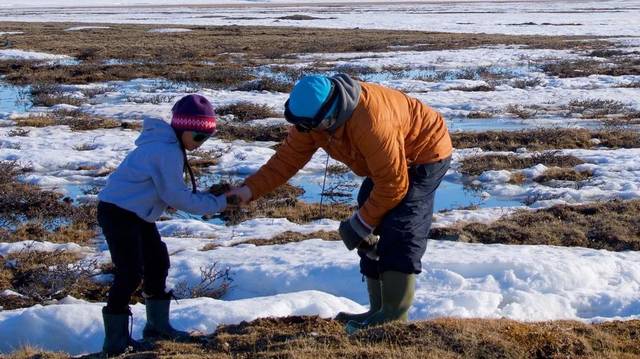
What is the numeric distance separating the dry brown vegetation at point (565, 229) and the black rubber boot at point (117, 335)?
13.8ft

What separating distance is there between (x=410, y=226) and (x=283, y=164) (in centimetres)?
94

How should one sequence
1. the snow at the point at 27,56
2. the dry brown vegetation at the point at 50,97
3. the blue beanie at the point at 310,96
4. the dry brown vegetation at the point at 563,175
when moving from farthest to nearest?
the snow at the point at 27,56 < the dry brown vegetation at the point at 50,97 < the dry brown vegetation at the point at 563,175 < the blue beanie at the point at 310,96

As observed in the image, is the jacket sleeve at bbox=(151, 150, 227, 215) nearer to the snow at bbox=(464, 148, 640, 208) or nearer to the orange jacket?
the orange jacket

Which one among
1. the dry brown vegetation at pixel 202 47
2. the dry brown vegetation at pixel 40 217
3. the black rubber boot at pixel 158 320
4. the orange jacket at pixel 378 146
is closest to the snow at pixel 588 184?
the dry brown vegetation at pixel 40 217

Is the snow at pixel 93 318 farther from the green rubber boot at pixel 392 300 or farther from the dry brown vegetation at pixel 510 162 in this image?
the dry brown vegetation at pixel 510 162

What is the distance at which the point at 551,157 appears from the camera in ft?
40.5

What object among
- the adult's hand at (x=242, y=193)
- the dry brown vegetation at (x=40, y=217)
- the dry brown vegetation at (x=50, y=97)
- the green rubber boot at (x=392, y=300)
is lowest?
the dry brown vegetation at (x=50, y=97)

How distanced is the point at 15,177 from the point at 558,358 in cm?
877

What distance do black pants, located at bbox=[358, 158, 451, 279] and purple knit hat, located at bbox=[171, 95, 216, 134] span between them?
1.18 metres

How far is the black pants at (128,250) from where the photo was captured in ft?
15.9

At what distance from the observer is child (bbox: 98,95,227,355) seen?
4.78 meters

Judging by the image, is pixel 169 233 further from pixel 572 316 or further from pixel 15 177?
pixel 572 316

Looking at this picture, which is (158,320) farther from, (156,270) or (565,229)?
(565,229)

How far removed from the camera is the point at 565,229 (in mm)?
8523
